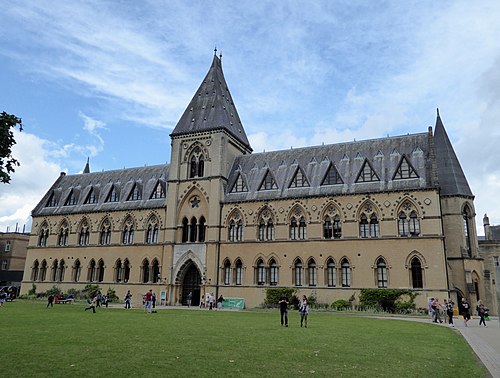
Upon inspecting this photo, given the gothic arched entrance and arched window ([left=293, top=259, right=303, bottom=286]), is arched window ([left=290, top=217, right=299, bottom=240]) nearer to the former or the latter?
arched window ([left=293, top=259, right=303, bottom=286])

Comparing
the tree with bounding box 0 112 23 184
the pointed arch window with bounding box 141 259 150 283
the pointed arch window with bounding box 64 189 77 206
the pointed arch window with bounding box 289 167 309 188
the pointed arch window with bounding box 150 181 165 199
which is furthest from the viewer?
the pointed arch window with bounding box 64 189 77 206

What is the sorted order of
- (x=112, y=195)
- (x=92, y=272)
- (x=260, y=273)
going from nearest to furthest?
(x=260, y=273)
(x=92, y=272)
(x=112, y=195)

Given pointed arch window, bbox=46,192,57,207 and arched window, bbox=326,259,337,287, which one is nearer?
arched window, bbox=326,259,337,287

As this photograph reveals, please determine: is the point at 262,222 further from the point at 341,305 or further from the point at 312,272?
the point at 341,305

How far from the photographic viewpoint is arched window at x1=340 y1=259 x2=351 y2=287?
39781mm

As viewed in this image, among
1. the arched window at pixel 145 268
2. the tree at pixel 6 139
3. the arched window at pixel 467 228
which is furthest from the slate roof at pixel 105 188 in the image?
the tree at pixel 6 139

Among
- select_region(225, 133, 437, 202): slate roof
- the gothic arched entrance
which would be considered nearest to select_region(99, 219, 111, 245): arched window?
the gothic arched entrance

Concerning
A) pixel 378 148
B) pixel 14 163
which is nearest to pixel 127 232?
pixel 378 148

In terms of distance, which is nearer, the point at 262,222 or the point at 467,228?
the point at 467,228

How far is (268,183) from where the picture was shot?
46.3 metres

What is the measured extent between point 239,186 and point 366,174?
13746 millimetres

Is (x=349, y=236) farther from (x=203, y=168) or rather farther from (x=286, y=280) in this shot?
(x=203, y=168)

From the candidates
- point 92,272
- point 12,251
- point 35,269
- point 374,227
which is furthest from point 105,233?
point 374,227

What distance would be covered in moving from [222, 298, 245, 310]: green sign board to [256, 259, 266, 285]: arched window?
255cm
